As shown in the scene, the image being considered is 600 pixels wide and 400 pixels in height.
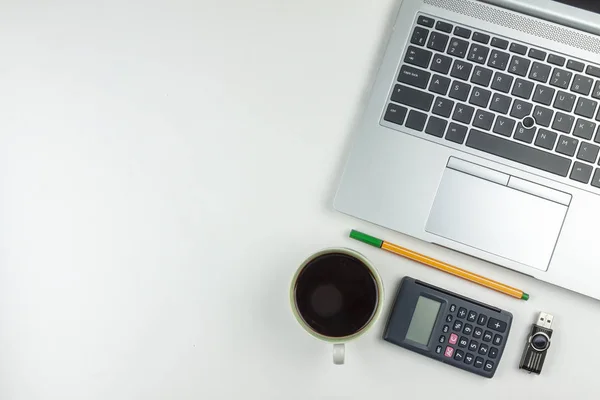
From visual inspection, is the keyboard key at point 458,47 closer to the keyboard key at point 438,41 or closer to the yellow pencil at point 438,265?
the keyboard key at point 438,41

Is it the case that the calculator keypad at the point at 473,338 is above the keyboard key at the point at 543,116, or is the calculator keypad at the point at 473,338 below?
below

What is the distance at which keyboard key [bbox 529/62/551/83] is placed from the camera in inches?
25.3

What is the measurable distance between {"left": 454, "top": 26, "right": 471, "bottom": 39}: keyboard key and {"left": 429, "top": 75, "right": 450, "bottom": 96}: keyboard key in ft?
0.17

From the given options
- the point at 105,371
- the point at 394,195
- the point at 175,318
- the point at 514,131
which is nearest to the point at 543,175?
the point at 514,131

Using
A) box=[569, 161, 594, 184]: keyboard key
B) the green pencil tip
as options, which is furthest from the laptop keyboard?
the green pencil tip

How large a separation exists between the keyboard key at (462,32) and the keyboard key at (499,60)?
0.04 metres

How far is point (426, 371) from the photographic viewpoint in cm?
67

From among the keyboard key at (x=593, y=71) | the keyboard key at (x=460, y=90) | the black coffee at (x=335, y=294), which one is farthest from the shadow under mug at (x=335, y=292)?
the keyboard key at (x=593, y=71)

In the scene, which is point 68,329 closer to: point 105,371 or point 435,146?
point 105,371

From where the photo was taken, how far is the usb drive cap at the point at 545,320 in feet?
2.13

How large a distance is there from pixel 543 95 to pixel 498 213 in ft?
0.44

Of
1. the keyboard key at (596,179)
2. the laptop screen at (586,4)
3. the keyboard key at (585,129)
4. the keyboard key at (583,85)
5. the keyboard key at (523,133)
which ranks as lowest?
the keyboard key at (596,179)

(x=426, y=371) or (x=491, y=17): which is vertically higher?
(x=491, y=17)

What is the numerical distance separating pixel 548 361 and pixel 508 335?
53mm
